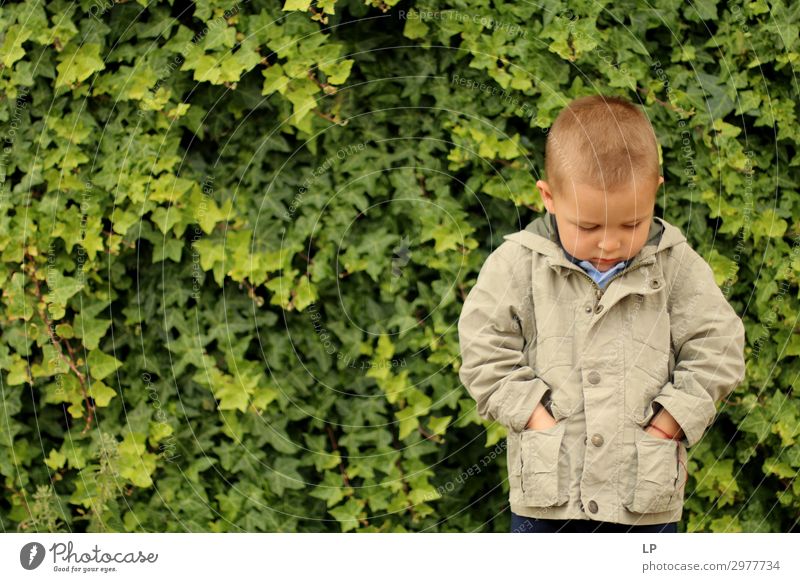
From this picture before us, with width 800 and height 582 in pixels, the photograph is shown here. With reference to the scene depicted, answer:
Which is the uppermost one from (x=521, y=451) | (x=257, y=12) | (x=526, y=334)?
(x=257, y=12)

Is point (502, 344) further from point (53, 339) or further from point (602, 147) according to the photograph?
point (53, 339)

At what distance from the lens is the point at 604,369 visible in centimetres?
300

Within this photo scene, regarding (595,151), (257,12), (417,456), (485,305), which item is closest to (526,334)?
(485,305)

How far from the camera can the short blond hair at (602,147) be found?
2.90m

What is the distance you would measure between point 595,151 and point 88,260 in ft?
7.61

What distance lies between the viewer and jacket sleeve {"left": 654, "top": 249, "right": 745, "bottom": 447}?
296 centimetres

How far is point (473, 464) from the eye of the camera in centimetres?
429

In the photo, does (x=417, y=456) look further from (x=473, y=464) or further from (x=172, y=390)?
(x=172, y=390)

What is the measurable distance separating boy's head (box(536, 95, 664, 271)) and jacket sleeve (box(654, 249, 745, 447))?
0.69 ft

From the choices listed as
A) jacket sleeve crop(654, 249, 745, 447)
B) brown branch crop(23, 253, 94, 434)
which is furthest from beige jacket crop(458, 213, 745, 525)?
brown branch crop(23, 253, 94, 434)

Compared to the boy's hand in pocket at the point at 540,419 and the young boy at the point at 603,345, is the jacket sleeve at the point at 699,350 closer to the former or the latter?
the young boy at the point at 603,345

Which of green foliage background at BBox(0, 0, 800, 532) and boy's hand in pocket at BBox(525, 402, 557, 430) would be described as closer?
boy's hand in pocket at BBox(525, 402, 557, 430)

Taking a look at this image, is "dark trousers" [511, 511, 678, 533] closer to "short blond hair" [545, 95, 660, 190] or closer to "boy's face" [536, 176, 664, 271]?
"boy's face" [536, 176, 664, 271]

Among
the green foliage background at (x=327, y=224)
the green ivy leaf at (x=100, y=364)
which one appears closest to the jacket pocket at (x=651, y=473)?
the green foliage background at (x=327, y=224)
